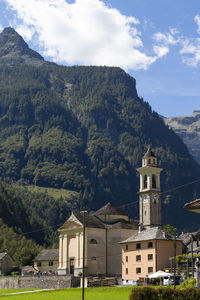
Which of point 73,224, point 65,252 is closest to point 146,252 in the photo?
point 73,224

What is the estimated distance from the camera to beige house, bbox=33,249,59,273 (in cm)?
10885

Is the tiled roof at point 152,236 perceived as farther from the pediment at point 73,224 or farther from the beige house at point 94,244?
the pediment at point 73,224

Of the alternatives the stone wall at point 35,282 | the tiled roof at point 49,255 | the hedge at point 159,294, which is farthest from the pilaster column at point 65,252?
the hedge at point 159,294

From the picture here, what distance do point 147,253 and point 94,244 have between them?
1571 cm

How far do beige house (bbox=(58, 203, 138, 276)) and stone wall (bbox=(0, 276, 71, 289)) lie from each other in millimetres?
10581

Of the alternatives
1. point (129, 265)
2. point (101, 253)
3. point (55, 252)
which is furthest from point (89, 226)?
point (55, 252)

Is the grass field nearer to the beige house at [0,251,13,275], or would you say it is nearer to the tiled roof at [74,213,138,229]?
the tiled roof at [74,213,138,229]

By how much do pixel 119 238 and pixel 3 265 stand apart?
3119cm

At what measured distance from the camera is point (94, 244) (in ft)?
302

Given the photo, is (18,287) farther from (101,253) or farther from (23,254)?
(23,254)

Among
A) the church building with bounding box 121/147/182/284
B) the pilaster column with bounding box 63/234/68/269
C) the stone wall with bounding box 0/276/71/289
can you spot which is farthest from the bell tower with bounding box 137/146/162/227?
Result: the stone wall with bounding box 0/276/71/289

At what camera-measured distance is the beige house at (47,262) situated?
357 ft

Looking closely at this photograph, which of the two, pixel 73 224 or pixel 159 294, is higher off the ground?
pixel 73 224

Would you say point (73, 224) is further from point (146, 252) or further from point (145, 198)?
point (145, 198)
